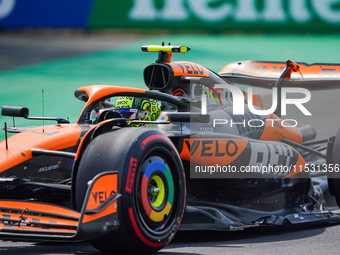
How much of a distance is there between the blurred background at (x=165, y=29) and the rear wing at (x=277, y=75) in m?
9.66

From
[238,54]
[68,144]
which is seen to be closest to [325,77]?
[68,144]

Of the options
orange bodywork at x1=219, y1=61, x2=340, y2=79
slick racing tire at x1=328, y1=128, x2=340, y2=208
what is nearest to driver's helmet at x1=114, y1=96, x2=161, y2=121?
slick racing tire at x1=328, y1=128, x2=340, y2=208

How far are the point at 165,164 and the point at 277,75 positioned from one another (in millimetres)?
3949

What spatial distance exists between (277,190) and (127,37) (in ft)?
51.4

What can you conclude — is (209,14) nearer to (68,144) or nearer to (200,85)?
(200,85)

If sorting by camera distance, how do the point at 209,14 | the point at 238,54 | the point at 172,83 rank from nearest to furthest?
the point at 172,83 → the point at 238,54 → the point at 209,14

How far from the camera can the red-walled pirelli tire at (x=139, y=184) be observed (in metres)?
4.69

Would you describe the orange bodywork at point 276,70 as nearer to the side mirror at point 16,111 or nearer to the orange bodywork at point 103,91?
the orange bodywork at point 103,91

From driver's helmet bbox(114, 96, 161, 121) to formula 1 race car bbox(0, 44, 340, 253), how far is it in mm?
10

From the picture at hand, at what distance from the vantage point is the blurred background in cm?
1970

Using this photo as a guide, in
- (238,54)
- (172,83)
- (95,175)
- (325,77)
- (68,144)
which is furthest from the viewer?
(238,54)

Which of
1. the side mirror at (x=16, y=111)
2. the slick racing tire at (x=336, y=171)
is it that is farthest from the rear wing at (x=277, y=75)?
the side mirror at (x=16, y=111)

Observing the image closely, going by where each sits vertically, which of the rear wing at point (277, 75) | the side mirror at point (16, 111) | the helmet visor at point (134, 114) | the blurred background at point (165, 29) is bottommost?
the helmet visor at point (134, 114)

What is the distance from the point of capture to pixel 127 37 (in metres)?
21.8
